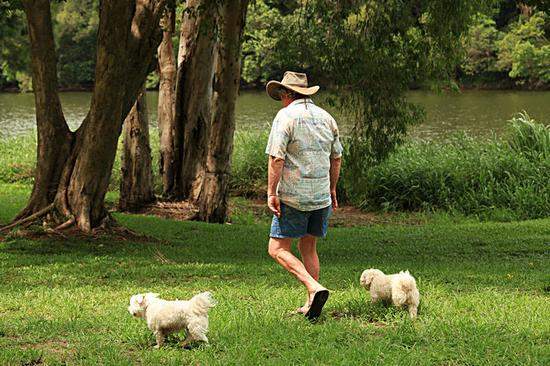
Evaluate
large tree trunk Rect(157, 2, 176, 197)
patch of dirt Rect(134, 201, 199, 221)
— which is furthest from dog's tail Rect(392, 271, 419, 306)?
large tree trunk Rect(157, 2, 176, 197)

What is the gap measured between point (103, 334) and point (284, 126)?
2.07m

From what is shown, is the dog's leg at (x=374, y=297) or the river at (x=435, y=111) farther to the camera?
the river at (x=435, y=111)

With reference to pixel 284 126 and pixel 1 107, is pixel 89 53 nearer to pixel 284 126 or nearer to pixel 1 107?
pixel 1 107

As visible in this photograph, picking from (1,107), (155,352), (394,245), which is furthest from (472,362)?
(1,107)

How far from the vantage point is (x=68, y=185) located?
41.6ft

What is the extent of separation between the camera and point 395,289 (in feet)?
22.7

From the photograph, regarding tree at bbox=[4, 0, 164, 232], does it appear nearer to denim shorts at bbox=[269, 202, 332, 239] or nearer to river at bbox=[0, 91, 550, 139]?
denim shorts at bbox=[269, 202, 332, 239]

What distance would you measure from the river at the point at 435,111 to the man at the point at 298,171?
76.1 ft

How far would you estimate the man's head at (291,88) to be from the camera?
726cm

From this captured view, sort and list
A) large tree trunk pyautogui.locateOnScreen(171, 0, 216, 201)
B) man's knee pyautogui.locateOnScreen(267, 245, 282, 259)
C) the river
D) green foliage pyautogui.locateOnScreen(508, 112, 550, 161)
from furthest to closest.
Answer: the river < green foliage pyautogui.locateOnScreen(508, 112, 550, 161) < large tree trunk pyautogui.locateOnScreen(171, 0, 216, 201) < man's knee pyautogui.locateOnScreen(267, 245, 282, 259)

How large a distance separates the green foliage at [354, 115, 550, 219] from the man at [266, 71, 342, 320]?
35.3ft

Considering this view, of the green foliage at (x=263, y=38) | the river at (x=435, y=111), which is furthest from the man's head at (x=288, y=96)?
the river at (x=435, y=111)

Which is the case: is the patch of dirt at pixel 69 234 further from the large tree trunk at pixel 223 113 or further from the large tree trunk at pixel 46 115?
the large tree trunk at pixel 223 113

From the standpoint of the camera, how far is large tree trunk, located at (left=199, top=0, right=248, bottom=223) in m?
16.1
